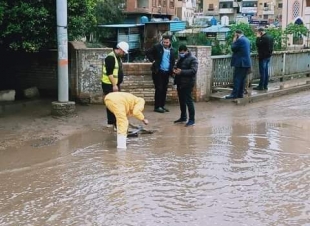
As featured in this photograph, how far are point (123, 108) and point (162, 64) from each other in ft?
10.2

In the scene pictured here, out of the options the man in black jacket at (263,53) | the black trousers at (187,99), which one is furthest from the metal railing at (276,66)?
the black trousers at (187,99)

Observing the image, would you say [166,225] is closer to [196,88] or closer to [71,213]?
[71,213]

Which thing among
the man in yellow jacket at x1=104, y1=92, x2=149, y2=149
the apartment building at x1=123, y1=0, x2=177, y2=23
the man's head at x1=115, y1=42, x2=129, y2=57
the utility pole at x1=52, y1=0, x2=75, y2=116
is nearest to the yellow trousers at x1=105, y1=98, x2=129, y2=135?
the man in yellow jacket at x1=104, y1=92, x2=149, y2=149

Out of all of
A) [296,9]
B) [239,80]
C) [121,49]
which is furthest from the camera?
[296,9]

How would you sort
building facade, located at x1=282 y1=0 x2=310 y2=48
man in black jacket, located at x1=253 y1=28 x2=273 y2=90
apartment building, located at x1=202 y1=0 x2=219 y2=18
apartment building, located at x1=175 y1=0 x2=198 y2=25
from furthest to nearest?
1. apartment building, located at x1=202 y1=0 x2=219 y2=18
2. apartment building, located at x1=175 y1=0 x2=198 y2=25
3. building facade, located at x1=282 y1=0 x2=310 y2=48
4. man in black jacket, located at x1=253 y1=28 x2=273 y2=90

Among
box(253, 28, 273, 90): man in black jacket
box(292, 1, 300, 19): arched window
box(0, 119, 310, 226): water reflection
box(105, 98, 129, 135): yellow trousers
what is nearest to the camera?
box(0, 119, 310, 226): water reflection

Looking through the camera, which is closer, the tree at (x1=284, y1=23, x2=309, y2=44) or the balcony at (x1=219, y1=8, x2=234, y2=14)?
the tree at (x1=284, y1=23, x2=309, y2=44)

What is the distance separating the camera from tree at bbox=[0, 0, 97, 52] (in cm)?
1009

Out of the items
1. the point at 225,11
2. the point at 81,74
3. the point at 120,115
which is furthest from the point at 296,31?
the point at 225,11

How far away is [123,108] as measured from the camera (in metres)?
7.61

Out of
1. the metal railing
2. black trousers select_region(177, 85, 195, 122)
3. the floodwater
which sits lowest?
the floodwater

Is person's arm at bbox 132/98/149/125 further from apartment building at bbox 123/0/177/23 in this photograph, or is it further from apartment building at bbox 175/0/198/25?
apartment building at bbox 175/0/198/25

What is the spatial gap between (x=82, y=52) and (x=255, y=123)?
4113 mm

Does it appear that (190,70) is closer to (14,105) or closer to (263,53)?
(14,105)
